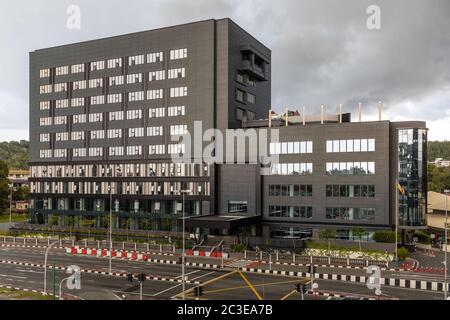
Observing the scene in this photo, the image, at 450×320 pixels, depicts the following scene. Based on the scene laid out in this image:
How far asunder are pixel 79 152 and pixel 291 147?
48496mm

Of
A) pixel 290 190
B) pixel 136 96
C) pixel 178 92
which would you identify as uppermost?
pixel 136 96


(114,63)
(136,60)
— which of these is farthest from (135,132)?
(114,63)

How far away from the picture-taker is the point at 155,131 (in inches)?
3307

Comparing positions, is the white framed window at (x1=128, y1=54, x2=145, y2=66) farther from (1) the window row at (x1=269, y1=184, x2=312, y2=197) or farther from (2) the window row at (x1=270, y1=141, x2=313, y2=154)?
(1) the window row at (x1=269, y1=184, x2=312, y2=197)

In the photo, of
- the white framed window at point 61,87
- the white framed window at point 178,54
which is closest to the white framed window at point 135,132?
the white framed window at point 178,54

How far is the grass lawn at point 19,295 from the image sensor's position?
34.0 meters


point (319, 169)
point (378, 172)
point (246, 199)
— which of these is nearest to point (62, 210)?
point (246, 199)

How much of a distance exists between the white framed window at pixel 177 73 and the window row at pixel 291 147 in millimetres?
22512

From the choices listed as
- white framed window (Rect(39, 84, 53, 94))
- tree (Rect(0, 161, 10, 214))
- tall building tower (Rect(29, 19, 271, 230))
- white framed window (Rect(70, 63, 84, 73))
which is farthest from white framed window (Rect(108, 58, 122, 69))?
tree (Rect(0, 161, 10, 214))

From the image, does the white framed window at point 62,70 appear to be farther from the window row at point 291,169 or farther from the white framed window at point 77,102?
the window row at point 291,169

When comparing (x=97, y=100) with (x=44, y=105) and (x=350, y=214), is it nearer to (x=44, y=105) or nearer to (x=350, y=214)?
(x=44, y=105)

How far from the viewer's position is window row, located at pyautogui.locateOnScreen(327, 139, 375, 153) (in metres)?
65.8

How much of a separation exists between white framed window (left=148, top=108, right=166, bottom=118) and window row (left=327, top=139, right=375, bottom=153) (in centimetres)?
3310
